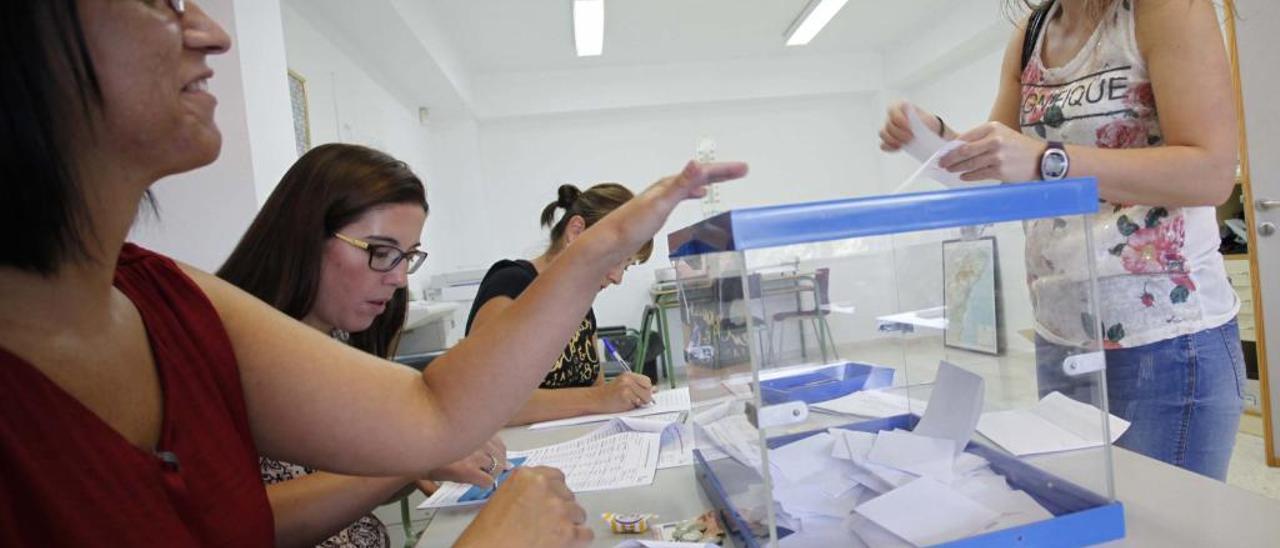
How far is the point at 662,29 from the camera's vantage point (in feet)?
16.0

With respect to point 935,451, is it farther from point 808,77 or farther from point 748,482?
point 808,77

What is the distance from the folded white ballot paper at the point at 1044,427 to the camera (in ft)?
2.25

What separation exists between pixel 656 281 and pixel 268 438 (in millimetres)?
5047

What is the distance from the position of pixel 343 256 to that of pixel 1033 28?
1265 millimetres

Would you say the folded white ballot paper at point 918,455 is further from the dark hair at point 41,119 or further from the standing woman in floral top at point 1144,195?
the dark hair at point 41,119

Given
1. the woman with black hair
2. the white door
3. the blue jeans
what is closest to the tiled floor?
the white door

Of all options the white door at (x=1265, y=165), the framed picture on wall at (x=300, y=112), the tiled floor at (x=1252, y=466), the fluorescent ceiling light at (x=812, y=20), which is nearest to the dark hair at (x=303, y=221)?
the framed picture on wall at (x=300, y=112)

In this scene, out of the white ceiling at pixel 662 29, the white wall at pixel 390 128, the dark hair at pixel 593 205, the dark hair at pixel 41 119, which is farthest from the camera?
the white ceiling at pixel 662 29

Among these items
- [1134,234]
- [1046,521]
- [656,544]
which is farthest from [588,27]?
[1046,521]

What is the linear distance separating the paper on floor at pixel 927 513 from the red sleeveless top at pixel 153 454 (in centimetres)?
59

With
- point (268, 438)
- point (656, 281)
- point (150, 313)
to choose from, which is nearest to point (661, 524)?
point (268, 438)

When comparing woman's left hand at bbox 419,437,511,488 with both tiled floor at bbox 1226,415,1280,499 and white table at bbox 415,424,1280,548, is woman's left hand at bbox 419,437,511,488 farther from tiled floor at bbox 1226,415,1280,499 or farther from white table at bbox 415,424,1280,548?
tiled floor at bbox 1226,415,1280,499

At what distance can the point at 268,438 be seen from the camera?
28.5 inches

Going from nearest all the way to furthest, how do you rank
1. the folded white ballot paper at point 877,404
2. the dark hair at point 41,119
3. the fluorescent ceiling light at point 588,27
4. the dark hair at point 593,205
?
1. the dark hair at point 41,119
2. the folded white ballot paper at point 877,404
3. the dark hair at point 593,205
4. the fluorescent ceiling light at point 588,27
